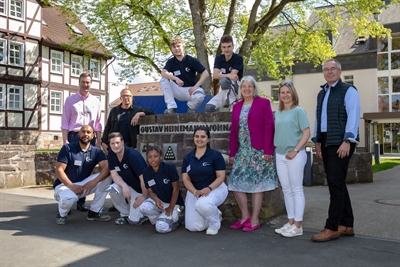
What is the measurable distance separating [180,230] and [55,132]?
24.2 metres

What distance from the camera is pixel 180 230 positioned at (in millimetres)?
5297

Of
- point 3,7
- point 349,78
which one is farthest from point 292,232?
point 349,78

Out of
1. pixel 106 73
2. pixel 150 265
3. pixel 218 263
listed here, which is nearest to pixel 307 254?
pixel 218 263

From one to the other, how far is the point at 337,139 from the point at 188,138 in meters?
2.38

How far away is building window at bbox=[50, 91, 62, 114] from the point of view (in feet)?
91.1

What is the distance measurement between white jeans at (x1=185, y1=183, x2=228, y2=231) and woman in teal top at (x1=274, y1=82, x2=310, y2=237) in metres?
0.75

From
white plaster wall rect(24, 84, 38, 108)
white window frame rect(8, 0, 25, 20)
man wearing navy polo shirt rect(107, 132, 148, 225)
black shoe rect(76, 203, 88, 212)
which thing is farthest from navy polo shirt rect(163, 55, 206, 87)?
white window frame rect(8, 0, 25, 20)

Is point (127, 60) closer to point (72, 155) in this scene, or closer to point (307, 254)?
point (72, 155)

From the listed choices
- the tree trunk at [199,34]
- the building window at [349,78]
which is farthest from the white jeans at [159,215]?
the building window at [349,78]

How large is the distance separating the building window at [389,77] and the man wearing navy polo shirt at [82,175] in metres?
26.8

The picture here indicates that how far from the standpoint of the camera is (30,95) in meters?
26.3

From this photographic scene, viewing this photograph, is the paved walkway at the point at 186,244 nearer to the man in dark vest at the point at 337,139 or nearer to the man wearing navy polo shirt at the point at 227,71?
the man in dark vest at the point at 337,139

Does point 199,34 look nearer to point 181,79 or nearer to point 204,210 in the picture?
point 181,79

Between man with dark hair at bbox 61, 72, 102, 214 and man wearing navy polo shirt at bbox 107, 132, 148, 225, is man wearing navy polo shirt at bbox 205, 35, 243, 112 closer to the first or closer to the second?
man wearing navy polo shirt at bbox 107, 132, 148, 225
